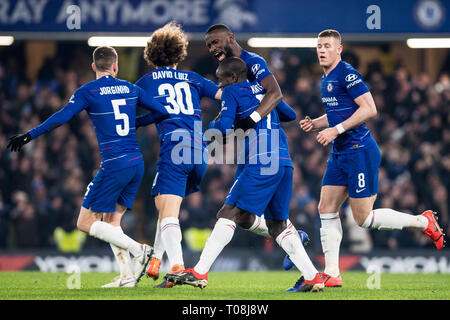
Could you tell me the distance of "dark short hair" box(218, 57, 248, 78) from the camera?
6152 mm

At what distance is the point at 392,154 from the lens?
13062mm

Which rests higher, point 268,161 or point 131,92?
point 131,92

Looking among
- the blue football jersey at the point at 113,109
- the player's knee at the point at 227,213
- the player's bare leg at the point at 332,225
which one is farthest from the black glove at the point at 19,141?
the player's bare leg at the point at 332,225

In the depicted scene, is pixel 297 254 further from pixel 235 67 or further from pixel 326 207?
pixel 235 67

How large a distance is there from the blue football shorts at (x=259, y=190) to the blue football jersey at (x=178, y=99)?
2.59ft

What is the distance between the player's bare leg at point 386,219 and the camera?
6.94 m

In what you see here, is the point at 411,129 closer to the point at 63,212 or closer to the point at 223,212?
the point at 63,212

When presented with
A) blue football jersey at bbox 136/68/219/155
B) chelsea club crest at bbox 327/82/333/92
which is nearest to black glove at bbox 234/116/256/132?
blue football jersey at bbox 136/68/219/155

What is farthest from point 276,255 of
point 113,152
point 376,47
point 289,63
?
point 376,47

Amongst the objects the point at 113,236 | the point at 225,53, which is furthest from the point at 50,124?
the point at 225,53

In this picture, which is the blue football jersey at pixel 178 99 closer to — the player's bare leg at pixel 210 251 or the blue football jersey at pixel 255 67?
the blue football jersey at pixel 255 67

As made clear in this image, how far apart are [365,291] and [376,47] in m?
10.7

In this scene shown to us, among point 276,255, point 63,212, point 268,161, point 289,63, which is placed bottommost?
point 276,255

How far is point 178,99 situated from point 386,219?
2281 millimetres
